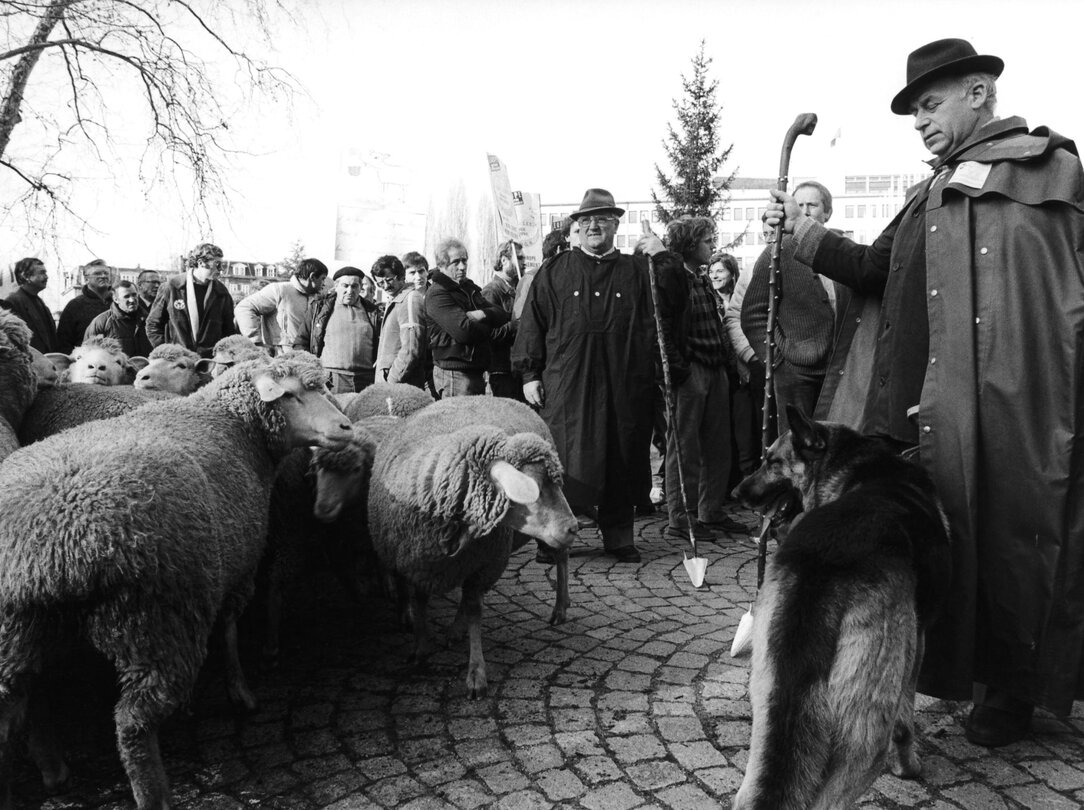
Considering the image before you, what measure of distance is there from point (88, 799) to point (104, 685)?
0.88m

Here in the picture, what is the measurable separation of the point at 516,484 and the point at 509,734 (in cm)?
104

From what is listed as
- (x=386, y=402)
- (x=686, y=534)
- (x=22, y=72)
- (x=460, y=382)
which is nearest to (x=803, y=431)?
(x=386, y=402)

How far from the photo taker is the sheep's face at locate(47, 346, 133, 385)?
5230 millimetres

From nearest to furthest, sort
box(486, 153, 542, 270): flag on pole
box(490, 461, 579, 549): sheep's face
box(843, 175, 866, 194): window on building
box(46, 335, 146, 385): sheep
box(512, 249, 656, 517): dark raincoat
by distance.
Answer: box(490, 461, 579, 549): sheep's face
box(46, 335, 146, 385): sheep
box(512, 249, 656, 517): dark raincoat
box(486, 153, 542, 270): flag on pole
box(843, 175, 866, 194): window on building

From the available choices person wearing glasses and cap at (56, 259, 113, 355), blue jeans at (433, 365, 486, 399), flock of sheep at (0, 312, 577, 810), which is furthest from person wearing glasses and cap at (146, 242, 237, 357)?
blue jeans at (433, 365, 486, 399)

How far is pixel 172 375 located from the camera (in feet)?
17.1

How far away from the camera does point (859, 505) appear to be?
2.62 m

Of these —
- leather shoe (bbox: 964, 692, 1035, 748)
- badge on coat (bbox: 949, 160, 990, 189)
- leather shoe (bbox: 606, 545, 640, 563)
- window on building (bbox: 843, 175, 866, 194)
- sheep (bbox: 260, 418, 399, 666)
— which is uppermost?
window on building (bbox: 843, 175, 866, 194)

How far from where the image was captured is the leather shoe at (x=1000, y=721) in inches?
124

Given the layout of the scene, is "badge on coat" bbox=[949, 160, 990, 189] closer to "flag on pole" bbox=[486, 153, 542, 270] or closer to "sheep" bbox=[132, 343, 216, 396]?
"sheep" bbox=[132, 343, 216, 396]

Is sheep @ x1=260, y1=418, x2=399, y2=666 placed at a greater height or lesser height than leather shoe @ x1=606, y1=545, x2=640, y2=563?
greater

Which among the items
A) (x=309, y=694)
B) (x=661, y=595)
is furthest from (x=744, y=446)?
(x=309, y=694)

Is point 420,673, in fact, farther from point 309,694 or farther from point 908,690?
point 908,690

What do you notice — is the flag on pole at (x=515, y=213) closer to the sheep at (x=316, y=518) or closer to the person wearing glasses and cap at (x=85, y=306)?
the person wearing glasses and cap at (x=85, y=306)
